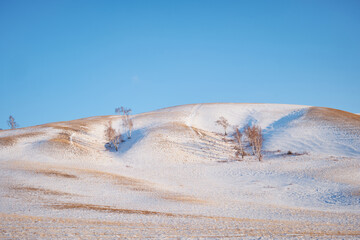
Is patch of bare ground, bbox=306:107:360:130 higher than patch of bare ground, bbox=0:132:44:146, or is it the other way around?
patch of bare ground, bbox=0:132:44:146

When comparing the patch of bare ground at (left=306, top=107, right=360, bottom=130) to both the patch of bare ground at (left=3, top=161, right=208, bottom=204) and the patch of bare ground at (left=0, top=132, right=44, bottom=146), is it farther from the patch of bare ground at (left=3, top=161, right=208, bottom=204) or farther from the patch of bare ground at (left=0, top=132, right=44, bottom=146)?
the patch of bare ground at (left=0, top=132, right=44, bottom=146)

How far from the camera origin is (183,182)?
29.1 meters

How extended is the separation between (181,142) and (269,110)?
150 feet

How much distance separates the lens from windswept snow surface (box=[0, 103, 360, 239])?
10359mm

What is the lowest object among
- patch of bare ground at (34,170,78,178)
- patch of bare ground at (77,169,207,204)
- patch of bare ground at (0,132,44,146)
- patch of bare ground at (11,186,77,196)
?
patch of bare ground at (77,169,207,204)

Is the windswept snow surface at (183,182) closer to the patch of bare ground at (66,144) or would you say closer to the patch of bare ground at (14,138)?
the patch of bare ground at (66,144)

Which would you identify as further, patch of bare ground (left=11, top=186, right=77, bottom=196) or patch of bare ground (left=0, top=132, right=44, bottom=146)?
patch of bare ground (left=0, top=132, right=44, bottom=146)

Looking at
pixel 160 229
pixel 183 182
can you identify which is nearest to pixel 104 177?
pixel 183 182

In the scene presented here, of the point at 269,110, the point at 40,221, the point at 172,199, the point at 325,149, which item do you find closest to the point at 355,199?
the point at 172,199

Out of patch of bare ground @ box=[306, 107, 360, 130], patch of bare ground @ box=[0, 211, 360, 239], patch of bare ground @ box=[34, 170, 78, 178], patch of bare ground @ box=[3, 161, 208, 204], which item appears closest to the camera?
patch of bare ground @ box=[0, 211, 360, 239]

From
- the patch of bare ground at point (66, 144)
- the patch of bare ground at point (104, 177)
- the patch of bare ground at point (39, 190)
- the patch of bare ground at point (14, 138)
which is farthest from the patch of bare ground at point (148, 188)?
the patch of bare ground at point (14, 138)

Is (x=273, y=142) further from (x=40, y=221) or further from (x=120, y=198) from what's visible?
(x=40, y=221)

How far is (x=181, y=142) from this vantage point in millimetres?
51094

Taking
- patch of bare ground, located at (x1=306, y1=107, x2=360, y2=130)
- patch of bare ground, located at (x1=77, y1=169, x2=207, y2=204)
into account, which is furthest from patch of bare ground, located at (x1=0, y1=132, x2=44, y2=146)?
patch of bare ground, located at (x1=306, y1=107, x2=360, y2=130)
